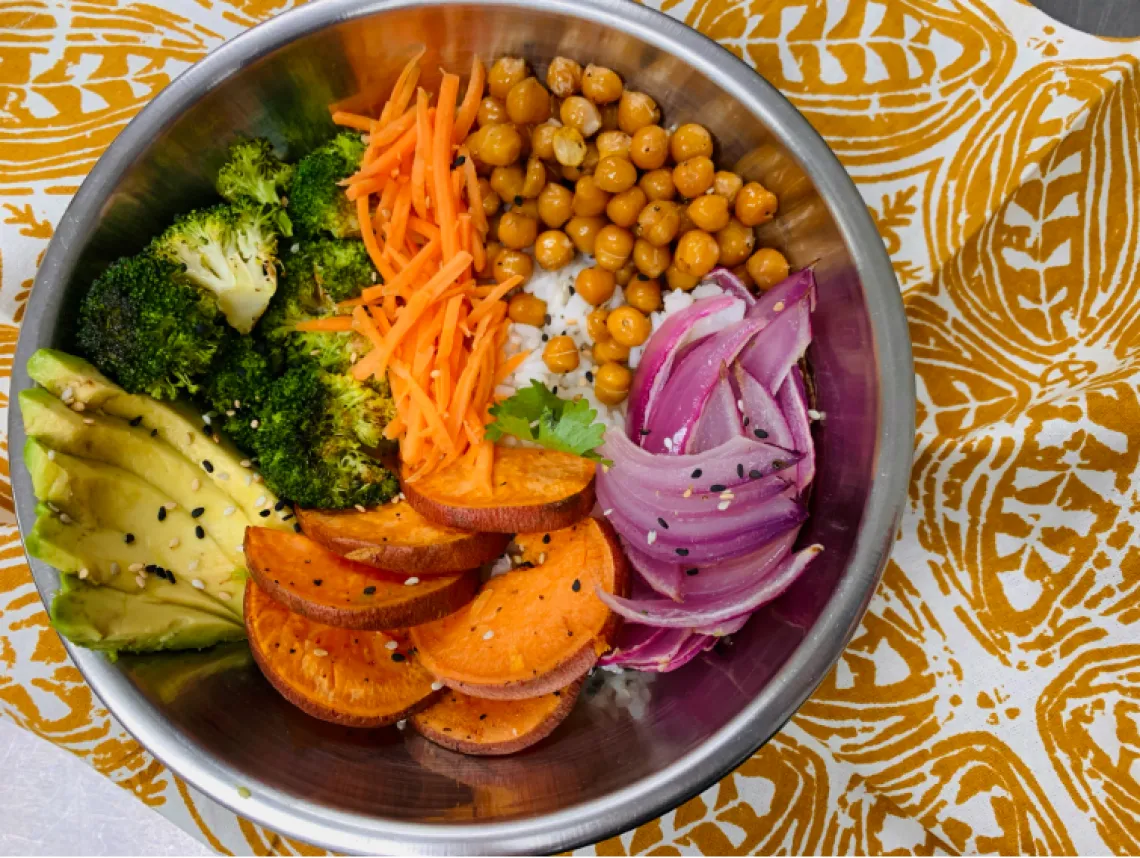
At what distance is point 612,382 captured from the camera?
7.25 feet

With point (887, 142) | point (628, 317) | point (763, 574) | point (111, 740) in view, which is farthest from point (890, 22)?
point (111, 740)

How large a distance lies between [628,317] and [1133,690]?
6.46ft

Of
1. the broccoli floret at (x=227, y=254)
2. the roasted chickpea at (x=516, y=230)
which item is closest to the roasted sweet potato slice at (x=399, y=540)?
the broccoli floret at (x=227, y=254)

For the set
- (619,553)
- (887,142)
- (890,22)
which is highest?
(890,22)

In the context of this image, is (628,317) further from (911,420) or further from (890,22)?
(890,22)

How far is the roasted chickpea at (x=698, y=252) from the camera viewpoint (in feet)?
7.01

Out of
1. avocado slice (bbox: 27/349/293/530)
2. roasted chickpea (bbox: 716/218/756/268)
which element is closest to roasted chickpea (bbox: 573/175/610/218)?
roasted chickpea (bbox: 716/218/756/268)

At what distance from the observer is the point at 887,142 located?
235 cm

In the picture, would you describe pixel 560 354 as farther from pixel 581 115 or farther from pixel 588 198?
pixel 581 115

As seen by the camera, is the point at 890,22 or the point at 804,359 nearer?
the point at 804,359

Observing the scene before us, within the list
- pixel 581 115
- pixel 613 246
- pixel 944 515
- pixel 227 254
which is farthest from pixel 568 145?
pixel 944 515

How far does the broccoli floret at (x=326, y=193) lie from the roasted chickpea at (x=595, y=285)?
0.66 meters

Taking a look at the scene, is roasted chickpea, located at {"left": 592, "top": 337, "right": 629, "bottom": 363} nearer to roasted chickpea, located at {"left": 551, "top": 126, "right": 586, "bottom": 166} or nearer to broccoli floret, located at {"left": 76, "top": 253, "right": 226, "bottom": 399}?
roasted chickpea, located at {"left": 551, "top": 126, "right": 586, "bottom": 166}

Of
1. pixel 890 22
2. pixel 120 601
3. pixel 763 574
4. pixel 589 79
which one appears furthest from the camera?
pixel 890 22
